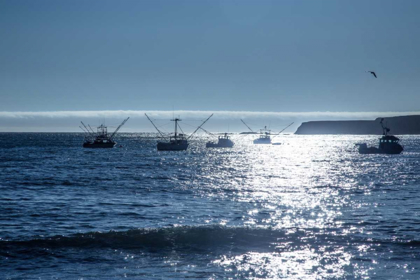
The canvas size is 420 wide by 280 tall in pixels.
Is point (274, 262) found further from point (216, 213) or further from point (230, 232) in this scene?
point (216, 213)

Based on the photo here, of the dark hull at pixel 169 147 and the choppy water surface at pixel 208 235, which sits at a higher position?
the dark hull at pixel 169 147

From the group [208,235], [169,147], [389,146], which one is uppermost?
[389,146]

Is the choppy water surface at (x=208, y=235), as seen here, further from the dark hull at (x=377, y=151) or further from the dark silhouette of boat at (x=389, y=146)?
the dark silhouette of boat at (x=389, y=146)

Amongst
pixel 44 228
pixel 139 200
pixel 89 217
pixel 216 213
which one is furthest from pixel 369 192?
pixel 44 228

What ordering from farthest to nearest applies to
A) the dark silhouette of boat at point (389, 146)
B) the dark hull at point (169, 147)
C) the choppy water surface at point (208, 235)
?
the dark hull at point (169, 147) < the dark silhouette of boat at point (389, 146) < the choppy water surface at point (208, 235)

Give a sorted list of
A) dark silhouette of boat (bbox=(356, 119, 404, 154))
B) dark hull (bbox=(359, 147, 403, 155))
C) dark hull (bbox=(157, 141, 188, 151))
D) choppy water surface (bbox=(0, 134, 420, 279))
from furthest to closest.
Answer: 1. dark hull (bbox=(157, 141, 188, 151))
2. dark silhouette of boat (bbox=(356, 119, 404, 154))
3. dark hull (bbox=(359, 147, 403, 155))
4. choppy water surface (bbox=(0, 134, 420, 279))

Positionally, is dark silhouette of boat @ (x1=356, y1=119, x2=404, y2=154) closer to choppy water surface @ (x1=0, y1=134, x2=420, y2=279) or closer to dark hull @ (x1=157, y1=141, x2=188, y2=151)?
dark hull @ (x1=157, y1=141, x2=188, y2=151)

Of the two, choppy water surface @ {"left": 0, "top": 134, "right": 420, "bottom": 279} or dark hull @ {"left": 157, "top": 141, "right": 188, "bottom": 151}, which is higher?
dark hull @ {"left": 157, "top": 141, "right": 188, "bottom": 151}

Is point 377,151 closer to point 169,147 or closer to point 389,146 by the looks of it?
point 389,146

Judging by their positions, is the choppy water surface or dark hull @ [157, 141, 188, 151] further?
dark hull @ [157, 141, 188, 151]

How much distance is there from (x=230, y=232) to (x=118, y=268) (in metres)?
9.92

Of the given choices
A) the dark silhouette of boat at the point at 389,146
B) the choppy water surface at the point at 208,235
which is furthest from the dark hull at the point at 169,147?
the choppy water surface at the point at 208,235

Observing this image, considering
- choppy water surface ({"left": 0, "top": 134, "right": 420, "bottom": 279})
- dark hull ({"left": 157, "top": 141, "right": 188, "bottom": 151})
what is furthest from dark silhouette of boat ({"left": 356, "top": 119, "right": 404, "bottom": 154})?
choppy water surface ({"left": 0, "top": 134, "right": 420, "bottom": 279})

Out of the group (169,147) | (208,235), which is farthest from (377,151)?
(208,235)
